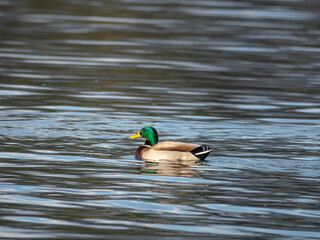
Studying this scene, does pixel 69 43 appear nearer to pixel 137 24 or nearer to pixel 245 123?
pixel 137 24

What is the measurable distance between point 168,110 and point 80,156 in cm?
507

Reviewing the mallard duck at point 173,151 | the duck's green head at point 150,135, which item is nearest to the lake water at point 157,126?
the mallard duck at point 173,151

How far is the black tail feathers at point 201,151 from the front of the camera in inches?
536

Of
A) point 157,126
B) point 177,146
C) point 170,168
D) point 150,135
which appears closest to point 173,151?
point 177,146

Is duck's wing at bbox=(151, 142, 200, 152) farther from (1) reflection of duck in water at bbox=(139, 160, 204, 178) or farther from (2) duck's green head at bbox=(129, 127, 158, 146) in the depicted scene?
(2) duck's green head at bbox=(129, 127, 158, 146)

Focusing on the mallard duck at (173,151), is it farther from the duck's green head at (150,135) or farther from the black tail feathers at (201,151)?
the duck's green head at (150,135)

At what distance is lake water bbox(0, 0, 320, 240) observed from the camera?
34.2 feet

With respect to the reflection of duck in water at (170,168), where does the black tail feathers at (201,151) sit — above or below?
above

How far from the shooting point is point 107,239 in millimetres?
9391

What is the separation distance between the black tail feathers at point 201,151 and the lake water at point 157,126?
6.8 inches

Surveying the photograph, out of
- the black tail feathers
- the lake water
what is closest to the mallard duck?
the black tail feathers

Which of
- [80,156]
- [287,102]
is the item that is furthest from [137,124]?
[287,102]

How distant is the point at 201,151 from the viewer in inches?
539

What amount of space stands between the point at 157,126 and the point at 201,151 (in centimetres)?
355
